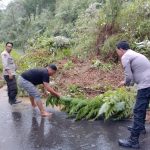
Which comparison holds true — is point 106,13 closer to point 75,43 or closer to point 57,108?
point 75,43

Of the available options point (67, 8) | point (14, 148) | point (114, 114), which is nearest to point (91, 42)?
point (114, 114)

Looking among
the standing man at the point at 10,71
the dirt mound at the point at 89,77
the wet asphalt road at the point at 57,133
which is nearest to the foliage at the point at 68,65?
the dirt mound at the point at 89,77

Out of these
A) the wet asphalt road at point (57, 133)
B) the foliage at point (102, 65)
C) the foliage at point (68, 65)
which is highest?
the foliage at point (102, 65)

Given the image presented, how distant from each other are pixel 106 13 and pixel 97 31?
2.55ft

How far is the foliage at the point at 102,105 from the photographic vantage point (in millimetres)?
8812

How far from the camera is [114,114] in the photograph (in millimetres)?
8883

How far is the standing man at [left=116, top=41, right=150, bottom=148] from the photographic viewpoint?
6.98 m

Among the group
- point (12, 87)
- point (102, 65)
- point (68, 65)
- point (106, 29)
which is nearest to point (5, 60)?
point (12, 87)

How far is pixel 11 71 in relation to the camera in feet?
34.5

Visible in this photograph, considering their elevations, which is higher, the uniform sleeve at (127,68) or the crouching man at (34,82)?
the uniform sleeve at (127,68)

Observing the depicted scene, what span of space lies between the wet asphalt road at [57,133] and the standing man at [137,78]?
0.35m

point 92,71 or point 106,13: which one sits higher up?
point 106,13

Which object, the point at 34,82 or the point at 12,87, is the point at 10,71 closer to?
the point at 12,87

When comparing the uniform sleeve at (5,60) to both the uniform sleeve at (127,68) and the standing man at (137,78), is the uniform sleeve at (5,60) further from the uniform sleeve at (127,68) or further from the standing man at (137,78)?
the uniform sleeve at (127,68)
